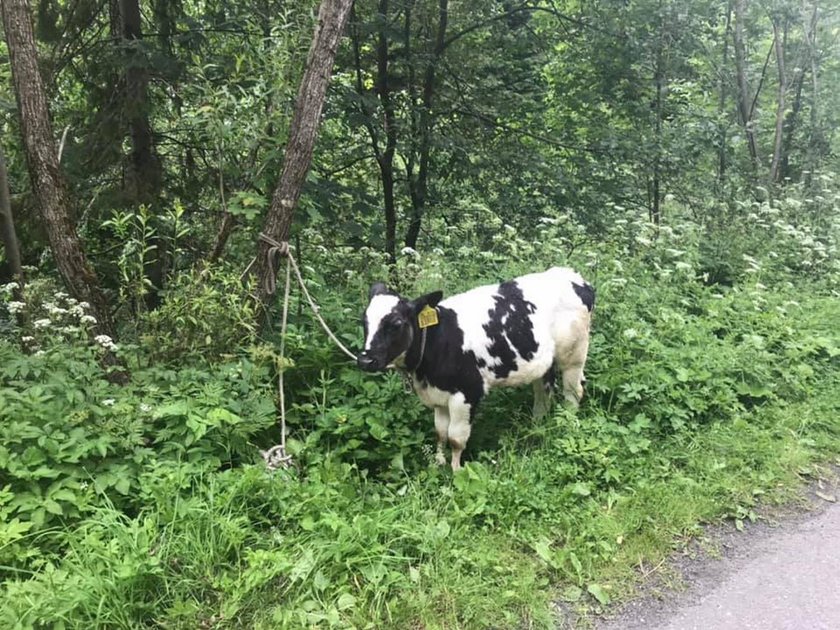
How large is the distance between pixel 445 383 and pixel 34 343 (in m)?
3.19

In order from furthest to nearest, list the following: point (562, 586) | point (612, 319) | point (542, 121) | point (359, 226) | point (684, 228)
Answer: point (542, 121), point (684, 228), point (359, 226), point (612, 319), point (562, 586)

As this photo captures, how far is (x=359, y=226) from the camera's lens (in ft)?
26.2

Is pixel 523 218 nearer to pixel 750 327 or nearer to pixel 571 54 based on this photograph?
pixel 571 54

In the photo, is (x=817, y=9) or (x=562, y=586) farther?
(x=817, y=9)

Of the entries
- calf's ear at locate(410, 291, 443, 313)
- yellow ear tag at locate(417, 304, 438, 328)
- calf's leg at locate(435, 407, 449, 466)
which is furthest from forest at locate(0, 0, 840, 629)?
calf's ear at locate(410, 291, 443, 313)

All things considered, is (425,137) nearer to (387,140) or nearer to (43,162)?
(387,140)

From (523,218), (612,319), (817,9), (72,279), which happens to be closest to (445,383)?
(612,319)

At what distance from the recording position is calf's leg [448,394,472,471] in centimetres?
468

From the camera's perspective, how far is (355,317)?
5.90m

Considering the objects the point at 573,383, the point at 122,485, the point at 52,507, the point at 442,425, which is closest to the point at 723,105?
the point at 573,383

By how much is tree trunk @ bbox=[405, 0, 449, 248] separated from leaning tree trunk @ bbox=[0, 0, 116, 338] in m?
5.69

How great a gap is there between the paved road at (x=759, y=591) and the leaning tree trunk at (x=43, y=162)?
4.41 metres

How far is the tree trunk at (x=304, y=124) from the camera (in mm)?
4984

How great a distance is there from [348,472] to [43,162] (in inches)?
129
